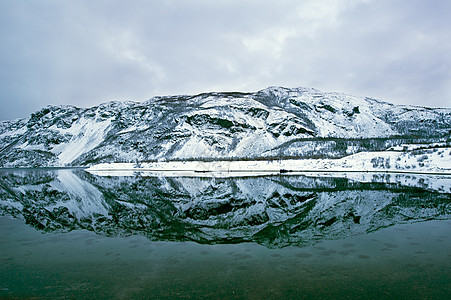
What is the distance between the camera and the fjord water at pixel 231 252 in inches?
246

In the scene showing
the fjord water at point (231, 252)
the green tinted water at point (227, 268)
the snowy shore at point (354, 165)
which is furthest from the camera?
the snowy shore at point (354, 165)

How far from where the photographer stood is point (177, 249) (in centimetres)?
928

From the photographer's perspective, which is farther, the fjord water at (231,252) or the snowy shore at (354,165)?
the snowy shore at (354,165)

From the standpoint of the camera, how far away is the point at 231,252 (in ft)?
29.1

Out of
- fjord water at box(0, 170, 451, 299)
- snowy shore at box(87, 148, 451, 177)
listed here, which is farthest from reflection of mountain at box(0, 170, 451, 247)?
snowy shore at box(87, 148, 451, 177)

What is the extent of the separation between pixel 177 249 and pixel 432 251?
8.55 metres

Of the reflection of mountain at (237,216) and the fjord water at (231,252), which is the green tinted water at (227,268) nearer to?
the fjord water at (231,252)

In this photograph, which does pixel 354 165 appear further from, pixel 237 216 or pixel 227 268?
pixel 227 268

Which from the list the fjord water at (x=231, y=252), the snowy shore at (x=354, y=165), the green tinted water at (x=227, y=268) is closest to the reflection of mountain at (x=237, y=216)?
the fjord water at (x=231, y=252)

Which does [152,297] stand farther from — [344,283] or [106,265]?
[344,283]

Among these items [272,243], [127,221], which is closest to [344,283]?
[272,243]

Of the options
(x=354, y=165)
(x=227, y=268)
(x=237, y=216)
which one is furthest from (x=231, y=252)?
(x=354, y=165)

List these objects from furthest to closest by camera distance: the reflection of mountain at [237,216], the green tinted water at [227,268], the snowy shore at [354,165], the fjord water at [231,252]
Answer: the snowy shore at [354,165]
the reflection of mountain at [237,216]
the fjord water at [231,252]
the green tinted water at [227,268]

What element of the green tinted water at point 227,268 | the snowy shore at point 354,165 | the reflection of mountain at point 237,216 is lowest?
the green tinted water at point 227,268
